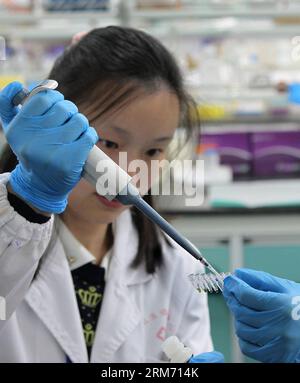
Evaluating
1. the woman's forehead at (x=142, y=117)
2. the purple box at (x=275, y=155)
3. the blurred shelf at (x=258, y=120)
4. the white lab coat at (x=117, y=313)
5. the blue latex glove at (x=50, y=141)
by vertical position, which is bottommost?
the purple box at (x=275, y=155)

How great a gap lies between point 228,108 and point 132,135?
173cm

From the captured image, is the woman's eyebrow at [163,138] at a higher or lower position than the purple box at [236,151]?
higher

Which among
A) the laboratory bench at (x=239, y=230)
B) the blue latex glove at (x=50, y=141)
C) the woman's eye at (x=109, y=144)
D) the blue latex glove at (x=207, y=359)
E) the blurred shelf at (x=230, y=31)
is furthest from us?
the blurred shelf at (x=230, y=31)

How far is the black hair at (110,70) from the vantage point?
922mm

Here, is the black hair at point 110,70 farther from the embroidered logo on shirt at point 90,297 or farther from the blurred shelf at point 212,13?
the blurred shelf at point 212,13

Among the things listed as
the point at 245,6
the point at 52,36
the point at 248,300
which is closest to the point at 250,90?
the point at 245,6

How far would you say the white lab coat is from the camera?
0.92m

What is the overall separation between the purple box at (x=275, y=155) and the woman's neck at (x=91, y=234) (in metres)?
1.44

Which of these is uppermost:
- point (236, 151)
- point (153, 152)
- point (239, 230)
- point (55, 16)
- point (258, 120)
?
point (55, 16)

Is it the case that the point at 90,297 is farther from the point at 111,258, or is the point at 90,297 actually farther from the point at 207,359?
the point at 207,359

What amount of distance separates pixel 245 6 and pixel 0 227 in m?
2.23

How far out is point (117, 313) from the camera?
966 millimetres

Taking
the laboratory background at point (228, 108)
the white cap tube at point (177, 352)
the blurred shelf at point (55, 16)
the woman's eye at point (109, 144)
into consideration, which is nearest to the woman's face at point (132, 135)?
the woman's eye at point (109, 144)

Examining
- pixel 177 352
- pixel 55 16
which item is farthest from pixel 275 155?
pixel 177 352
